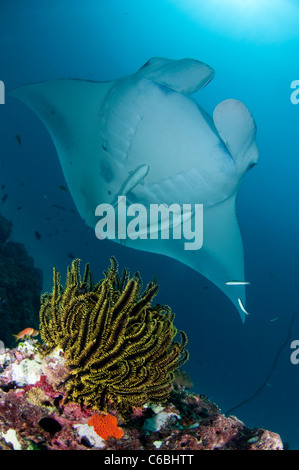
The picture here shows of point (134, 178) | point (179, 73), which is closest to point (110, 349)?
point (134, 178)

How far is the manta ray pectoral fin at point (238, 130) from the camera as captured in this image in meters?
3.04

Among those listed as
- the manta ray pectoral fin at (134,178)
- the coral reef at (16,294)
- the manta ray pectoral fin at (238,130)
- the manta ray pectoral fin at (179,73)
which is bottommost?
the coral reef at (16,294)

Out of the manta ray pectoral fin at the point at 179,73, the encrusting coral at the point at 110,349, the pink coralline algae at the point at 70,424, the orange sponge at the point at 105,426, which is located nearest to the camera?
the pink coralline algae at the point at 70,424

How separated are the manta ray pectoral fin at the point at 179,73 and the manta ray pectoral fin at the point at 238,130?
1.26ft

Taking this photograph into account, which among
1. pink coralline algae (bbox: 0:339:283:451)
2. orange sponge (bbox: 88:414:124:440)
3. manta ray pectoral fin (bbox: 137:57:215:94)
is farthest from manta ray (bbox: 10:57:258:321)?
orange sponge (bbox: 88:414:124:440)

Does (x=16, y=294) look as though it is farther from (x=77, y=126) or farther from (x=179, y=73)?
(x=179, y=73)

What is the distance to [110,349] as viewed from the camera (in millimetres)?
2016

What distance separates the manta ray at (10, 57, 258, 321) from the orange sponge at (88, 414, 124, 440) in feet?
8.21

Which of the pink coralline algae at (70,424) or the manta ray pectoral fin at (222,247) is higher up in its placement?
the manta ray pectoral fin at (222,247)

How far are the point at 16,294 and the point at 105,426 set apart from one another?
354 inches

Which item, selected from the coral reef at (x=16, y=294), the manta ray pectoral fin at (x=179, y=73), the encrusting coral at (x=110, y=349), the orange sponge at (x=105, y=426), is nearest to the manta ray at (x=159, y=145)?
the manta ray pectoral fin at (x=179, y=73)

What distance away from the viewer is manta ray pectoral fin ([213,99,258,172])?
304cm

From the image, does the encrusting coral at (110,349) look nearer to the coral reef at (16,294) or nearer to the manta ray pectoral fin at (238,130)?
the manta ray pectoral fin at (238,130)

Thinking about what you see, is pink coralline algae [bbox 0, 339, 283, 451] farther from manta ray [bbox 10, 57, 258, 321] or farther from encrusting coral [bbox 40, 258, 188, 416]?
manta ray [bbox 10, 57, 258, 321]
